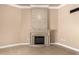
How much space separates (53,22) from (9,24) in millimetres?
2264

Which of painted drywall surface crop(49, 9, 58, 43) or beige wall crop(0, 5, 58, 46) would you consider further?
painted drywall surface crop(49, 9, 58, 43)

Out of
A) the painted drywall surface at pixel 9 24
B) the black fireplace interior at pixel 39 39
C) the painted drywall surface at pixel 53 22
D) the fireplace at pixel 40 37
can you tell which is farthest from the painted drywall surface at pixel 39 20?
the painted drywall surface at pixel 9 24

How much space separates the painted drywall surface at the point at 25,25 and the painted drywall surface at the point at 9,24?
21 cm

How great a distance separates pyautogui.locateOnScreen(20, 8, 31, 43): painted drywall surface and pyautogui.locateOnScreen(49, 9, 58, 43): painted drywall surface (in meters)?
1.06

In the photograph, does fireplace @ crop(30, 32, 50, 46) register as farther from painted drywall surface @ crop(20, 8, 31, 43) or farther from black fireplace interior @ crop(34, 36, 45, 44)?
painted drywall surface @ crop(20, 8, 31, 43)

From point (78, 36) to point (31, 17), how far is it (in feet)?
10.3

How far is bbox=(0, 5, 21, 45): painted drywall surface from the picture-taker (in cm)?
544

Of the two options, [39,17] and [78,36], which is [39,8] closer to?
[39,17]

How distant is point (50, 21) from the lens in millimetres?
7051

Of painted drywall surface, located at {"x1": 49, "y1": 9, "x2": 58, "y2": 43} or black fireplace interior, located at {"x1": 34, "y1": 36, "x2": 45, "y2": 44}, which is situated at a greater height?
painted drywall surface, located at {"x1": 49, "y1": 9, "x2": 58, "y2": 43}

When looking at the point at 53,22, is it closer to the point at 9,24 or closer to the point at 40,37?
the point at 40,37

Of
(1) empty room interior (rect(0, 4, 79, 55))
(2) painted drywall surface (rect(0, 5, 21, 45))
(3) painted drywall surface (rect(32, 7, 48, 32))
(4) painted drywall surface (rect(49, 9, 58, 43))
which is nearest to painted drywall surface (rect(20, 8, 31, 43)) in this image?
(1) empty room interior (rect(0, 4, 79, 55))

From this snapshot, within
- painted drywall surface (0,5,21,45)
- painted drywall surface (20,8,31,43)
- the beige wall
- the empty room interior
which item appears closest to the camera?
painted drywall surface (0,5,21,45)
